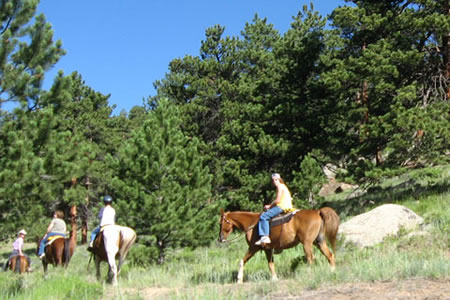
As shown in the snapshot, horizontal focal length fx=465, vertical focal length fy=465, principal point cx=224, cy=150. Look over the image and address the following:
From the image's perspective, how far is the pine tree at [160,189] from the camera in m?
14.8

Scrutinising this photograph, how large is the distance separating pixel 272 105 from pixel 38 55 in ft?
38.4

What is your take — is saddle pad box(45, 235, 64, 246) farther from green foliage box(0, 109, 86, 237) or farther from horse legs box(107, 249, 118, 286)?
horse legs box(107, 249, 118, 286)

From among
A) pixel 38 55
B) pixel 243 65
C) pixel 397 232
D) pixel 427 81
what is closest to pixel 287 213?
pixel 397 232

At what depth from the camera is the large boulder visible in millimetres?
12820

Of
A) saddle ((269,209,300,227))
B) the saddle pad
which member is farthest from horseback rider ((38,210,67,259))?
saddle ((269,209,300,227))

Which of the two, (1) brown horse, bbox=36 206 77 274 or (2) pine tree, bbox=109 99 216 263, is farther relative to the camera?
(2) pine tree, bbox=109 99 216 263

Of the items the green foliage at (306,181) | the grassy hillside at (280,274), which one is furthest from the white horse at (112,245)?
the green foliage at (306,181)

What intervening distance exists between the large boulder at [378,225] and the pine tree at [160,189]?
16.3ft

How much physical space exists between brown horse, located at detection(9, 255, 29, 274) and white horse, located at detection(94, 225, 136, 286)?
508 cm

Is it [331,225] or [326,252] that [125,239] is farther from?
[331,225]

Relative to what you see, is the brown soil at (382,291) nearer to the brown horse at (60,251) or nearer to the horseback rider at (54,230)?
the brown horse at (60,251)

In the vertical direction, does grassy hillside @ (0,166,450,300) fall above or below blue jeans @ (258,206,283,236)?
below

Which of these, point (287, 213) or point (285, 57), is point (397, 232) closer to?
point (287, 213)

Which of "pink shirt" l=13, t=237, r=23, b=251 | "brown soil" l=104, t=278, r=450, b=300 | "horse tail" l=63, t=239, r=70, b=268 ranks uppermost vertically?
"pink shirt" l=13, t=237, r=23, b=251
